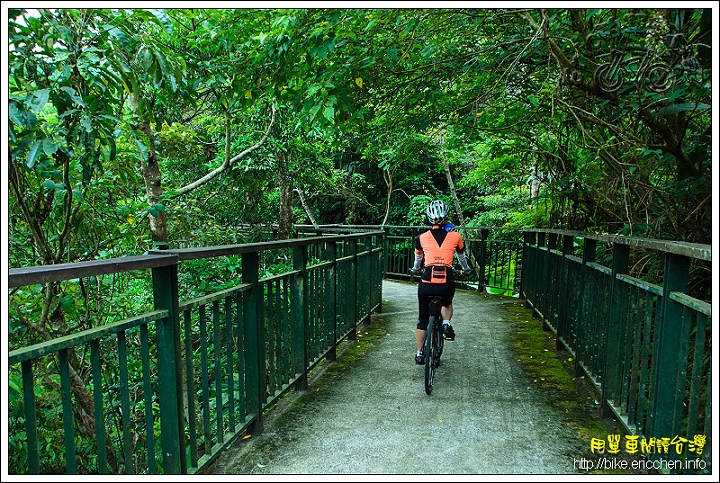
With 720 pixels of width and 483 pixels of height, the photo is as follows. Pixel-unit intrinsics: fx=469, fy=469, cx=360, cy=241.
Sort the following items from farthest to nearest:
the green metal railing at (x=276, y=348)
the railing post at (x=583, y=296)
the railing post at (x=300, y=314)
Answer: the railing post at (x=583, y=296)
the railing post at (x=300, y=314)
the green metal railing at (x=276, y=348)

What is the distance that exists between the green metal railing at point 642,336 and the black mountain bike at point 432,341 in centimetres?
131

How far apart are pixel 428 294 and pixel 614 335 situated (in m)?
1.66

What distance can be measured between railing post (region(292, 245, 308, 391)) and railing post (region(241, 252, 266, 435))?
0.77 meters

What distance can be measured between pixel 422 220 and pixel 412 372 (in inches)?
468

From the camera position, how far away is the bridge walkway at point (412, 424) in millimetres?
2984

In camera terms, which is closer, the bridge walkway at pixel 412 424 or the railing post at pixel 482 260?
the bridge walkway at pixel 412 424

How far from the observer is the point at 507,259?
10.1 m

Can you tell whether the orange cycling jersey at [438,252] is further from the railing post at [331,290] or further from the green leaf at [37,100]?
the green leaf at [37,100]

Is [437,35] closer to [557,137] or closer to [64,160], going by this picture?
[557,137]

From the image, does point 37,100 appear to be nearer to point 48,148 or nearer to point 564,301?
point 48,148

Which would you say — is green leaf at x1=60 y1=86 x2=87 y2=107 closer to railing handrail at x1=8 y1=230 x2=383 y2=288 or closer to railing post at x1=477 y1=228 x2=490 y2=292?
railing handrail at x1=8 y1=230 x2=383 y2=288

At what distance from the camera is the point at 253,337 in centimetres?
321

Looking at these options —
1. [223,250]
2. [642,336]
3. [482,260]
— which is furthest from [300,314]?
[482,260]

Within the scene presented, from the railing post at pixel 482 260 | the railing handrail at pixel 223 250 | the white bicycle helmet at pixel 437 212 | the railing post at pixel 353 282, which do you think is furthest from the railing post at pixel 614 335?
the railing post at pixel 482 260
